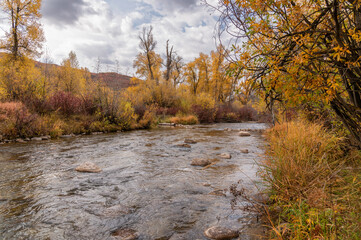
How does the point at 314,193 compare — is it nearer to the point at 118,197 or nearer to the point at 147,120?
the point at 118,197

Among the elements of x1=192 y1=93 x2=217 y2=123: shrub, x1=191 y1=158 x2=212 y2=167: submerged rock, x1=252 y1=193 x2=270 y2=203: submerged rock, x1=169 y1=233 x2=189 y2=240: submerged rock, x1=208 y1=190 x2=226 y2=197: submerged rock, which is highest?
x1=192 y1=93 x2=217 y2=123: shrub

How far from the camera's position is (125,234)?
→ 2668 millimetres

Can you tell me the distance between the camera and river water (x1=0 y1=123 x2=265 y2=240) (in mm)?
2785

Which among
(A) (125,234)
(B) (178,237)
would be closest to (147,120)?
(A) (125,234)

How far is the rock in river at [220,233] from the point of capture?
256 cm

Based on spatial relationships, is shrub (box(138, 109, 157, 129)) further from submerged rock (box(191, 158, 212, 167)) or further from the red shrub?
submerged rock (box(191, 158, 212, 167))

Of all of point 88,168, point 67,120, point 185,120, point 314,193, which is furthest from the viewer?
point 185,120

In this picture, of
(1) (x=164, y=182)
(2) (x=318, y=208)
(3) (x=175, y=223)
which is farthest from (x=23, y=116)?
(2) (x=318, y=208)

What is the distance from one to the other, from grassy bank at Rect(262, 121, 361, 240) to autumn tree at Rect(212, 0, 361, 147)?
0.72 metres

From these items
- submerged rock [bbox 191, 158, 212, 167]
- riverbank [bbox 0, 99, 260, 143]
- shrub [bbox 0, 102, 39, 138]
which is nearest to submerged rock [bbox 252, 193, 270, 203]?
submerged rock [bbox 191, 158, 212, 167]

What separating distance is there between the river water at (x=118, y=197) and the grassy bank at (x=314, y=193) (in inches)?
17.8

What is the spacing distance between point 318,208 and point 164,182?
9.47 feet

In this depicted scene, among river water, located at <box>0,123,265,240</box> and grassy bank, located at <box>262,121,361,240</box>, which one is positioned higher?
grassy bank, located at <box>262,121,361,240</box>

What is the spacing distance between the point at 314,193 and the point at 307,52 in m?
1.62
